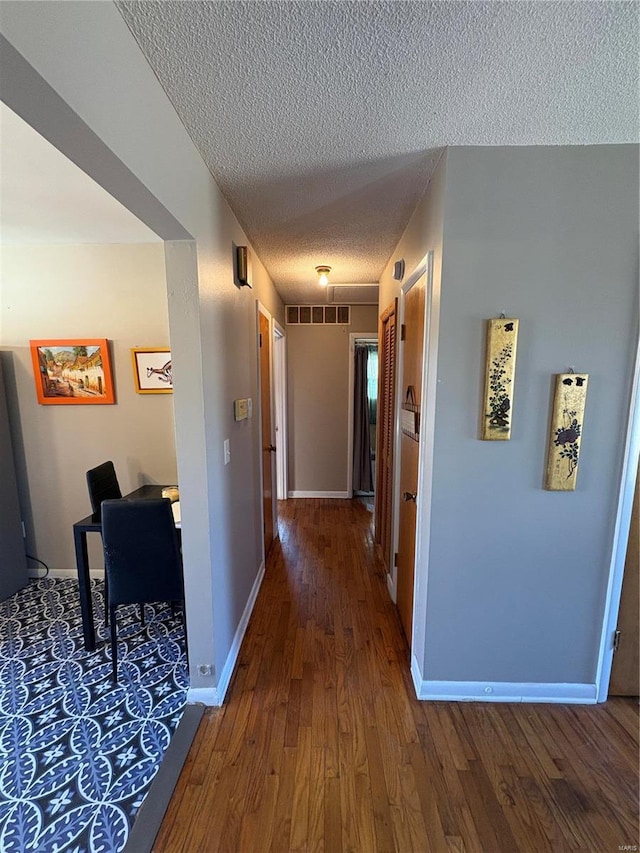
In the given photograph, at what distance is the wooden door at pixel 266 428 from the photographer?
9.21 ft

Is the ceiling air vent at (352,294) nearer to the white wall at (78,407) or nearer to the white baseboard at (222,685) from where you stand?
the white wall at (78,407)

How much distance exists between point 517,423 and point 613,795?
1402 millimetres

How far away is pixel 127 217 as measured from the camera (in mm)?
2088

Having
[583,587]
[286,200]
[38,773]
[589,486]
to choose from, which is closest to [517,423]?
[589,486]

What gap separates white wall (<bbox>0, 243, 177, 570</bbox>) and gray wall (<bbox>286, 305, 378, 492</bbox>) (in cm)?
192

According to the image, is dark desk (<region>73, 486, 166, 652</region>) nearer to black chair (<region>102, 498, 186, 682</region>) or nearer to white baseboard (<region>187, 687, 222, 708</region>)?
black chair (<region>102, 498, 186, 682</region>)

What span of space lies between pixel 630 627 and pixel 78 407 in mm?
3568

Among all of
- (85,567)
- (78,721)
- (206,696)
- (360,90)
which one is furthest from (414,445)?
(78,721)

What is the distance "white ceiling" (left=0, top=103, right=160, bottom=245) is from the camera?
1.42 m

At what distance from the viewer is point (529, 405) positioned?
1.49 meters

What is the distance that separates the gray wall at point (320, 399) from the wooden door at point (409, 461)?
209 centimetres

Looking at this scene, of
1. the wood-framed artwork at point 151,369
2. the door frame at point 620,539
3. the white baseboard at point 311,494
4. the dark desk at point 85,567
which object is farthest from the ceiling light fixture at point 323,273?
the white baseboard at point 311,494

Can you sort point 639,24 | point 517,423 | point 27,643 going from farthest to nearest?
point 27,643, point 517,423, point 639,24

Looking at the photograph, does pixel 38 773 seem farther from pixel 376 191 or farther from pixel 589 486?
pixel 376 191
